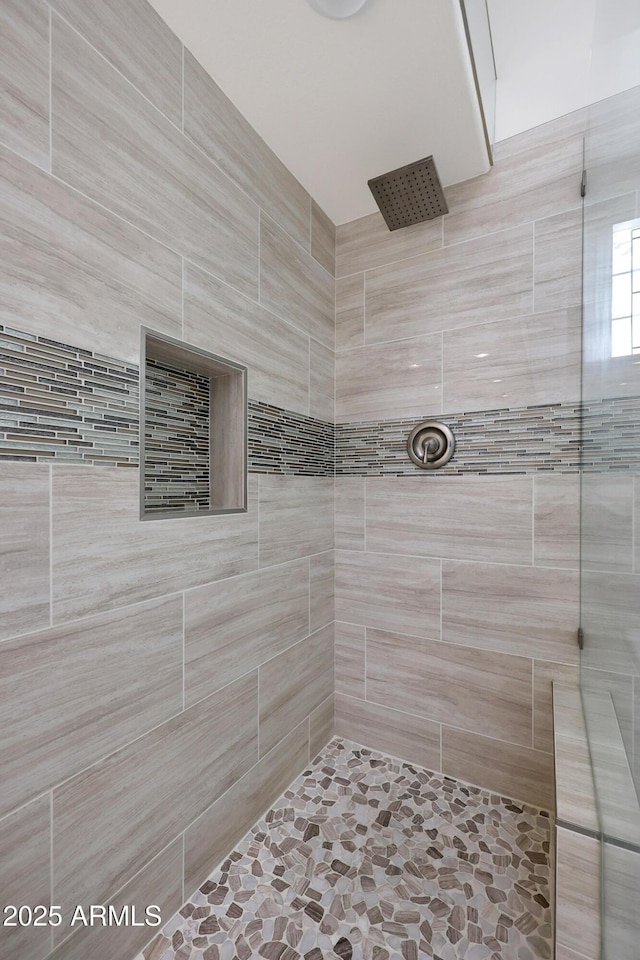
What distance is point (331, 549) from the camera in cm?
185

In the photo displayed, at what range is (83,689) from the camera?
0.86m

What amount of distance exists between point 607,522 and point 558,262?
3.32 ft

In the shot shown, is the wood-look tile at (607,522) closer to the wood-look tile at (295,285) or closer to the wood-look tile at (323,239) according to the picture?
the wood-look tile at (295,285)

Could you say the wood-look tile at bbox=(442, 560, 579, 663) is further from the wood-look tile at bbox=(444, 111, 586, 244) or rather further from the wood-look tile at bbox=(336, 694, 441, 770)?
the wood-look tile at bbox=(444, 111, 586, 244)

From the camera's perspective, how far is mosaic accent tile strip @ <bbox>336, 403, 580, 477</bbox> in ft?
4.70

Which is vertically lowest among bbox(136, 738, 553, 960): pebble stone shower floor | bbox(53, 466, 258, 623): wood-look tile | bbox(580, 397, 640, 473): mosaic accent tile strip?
bbox(136, 738, 553, 960): pebble stone shower floor

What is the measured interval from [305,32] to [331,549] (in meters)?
1.64

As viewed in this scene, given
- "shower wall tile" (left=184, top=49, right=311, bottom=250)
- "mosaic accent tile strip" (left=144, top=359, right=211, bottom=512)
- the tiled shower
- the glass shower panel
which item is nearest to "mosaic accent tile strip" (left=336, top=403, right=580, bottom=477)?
the tiled shower

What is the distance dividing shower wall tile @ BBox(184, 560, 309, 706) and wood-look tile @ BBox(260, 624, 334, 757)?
59 millimetres

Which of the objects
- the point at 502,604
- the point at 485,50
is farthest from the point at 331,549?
the point at 485,50

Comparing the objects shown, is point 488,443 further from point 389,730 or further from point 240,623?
point 389,730

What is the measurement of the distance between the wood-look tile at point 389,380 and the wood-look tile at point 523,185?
0.45 m

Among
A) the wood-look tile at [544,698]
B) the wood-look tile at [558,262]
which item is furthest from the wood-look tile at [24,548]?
the wood-look tile at [558,262]

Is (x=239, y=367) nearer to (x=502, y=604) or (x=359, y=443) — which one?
(x=359, y=443)
